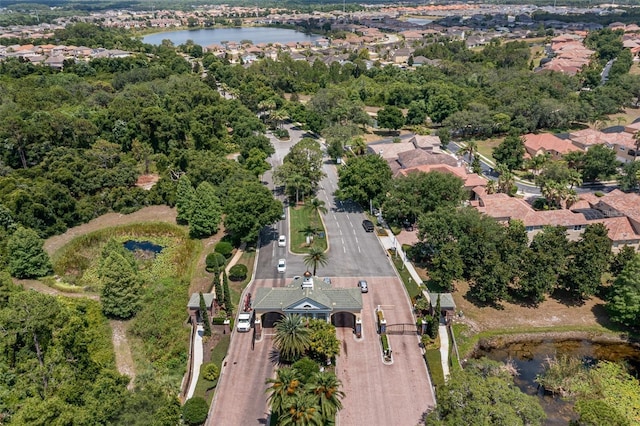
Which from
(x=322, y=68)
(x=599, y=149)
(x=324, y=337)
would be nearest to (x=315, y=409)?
(x=324, y=337)

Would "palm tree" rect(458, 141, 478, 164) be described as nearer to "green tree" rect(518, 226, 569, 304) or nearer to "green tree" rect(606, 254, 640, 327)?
"green tree" rect(518, 226, 569, 304)

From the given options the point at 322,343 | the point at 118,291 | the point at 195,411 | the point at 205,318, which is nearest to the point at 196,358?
the point at 205,318

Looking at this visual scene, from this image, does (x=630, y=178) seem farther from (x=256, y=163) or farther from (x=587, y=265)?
(x=256, y=163)

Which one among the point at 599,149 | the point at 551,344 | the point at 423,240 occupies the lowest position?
the point at 551,344

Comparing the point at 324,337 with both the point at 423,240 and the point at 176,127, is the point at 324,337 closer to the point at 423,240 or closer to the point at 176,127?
the point at 423,240

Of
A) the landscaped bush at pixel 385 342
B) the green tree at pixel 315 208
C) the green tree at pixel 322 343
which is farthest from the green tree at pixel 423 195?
the green tree at pixel 322 343

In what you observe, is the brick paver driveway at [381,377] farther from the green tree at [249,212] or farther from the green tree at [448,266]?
the green tree at [249,212]
